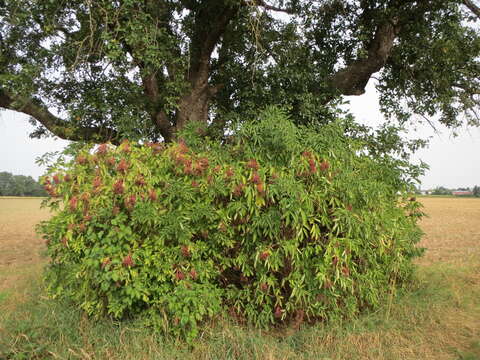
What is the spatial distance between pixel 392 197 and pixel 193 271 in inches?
126

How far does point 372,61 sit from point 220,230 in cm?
621

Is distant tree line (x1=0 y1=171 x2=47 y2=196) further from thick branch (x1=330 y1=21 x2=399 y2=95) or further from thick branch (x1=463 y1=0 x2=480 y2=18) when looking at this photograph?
thick branch (x1=463 y1=0 x2=480 y2=18)

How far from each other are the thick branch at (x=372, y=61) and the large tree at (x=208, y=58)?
25mm

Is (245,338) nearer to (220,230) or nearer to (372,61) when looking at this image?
(220,230)

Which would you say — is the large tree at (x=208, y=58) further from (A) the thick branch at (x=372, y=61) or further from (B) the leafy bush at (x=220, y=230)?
(B) the leafy bush at (x=220, y=230)

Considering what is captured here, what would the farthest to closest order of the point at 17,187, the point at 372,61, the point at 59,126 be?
1. the point at 17,187
2. the point at 372,61
3. the point at 59,126

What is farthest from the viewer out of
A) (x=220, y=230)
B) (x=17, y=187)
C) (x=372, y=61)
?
(x=17, y=187)

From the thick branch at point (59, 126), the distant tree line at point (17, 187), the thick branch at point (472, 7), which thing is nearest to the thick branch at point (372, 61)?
the thick branch at point (472, 7)

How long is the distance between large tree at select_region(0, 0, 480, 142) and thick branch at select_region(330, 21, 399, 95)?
25mm

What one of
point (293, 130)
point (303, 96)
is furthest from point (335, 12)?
point (293, 130)

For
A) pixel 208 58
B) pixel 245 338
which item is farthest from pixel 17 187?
pixel 245 338

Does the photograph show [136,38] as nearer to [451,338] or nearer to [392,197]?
[392,197]

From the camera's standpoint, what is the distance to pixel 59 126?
23.8 feet

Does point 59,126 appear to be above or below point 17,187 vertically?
below
